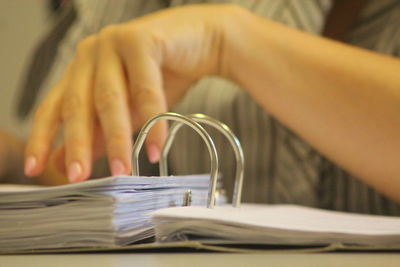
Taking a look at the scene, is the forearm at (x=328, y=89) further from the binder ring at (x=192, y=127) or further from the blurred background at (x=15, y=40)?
the blurred background at (x=15, y=40)

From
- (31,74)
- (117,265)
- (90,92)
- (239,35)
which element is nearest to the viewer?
(117,265)

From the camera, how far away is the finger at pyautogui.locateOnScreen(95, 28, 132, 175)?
50 centimetres

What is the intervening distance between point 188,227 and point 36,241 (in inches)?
4.1

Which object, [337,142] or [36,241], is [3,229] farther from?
[337,142]

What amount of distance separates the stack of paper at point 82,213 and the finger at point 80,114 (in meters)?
0.13

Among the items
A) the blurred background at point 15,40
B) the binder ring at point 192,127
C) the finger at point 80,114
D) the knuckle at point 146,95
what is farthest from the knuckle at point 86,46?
the blurred background at point 15,40

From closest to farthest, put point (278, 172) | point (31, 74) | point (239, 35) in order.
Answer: point (239, 35) < point (278, 172) < point (31, 74)

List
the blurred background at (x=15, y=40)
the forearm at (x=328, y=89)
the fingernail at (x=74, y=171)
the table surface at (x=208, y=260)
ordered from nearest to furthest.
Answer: the table surface at (x=208, y=260) → the fingernail at (x=74, y=171) → the forearm at (x=328, y=89) → the blurred background at (x=15, y=40)

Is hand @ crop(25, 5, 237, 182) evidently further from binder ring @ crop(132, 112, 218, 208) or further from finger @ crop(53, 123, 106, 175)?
binder ring @ crop(132, 112, 218, 208)

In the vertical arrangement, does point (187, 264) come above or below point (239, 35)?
below

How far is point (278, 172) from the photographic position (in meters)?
0.84

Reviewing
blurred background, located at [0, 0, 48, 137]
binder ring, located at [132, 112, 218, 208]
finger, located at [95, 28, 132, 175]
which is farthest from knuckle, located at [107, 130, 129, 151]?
blurred background, located at [0, 0, 48, 137]

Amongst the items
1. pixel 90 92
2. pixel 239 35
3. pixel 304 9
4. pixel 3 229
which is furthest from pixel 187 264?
pixel 304 9

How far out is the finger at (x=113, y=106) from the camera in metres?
0.50
